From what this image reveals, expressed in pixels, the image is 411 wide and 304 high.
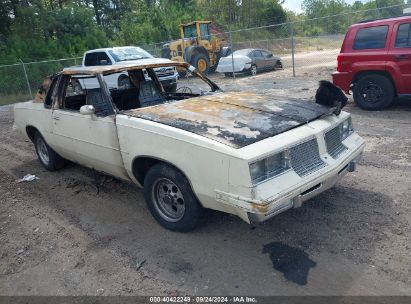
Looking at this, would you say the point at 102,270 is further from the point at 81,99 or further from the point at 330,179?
the point at 81,99

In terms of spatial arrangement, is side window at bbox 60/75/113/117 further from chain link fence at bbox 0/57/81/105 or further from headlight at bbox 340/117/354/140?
chain link fence at bbox 0/57/81/105

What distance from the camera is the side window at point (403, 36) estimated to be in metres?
7.51

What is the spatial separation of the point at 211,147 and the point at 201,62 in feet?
58.2

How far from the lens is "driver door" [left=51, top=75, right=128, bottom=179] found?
4309mm

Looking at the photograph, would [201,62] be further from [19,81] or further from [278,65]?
[19,81]

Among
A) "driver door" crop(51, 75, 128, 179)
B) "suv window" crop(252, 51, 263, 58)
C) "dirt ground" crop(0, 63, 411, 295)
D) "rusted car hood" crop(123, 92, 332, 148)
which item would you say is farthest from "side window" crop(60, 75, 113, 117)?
"suv window" crop(252, 51, 263, 58)

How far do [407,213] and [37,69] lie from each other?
18.4 metres

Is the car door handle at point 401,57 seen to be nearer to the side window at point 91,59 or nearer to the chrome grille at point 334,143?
the chrome grille at point 334,143

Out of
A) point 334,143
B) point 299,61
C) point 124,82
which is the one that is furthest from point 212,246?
point 299,61

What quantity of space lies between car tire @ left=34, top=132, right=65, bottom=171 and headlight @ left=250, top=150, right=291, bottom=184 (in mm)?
3928

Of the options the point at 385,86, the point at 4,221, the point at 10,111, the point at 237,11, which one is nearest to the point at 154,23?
the point at 237,11

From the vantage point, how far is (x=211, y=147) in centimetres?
326

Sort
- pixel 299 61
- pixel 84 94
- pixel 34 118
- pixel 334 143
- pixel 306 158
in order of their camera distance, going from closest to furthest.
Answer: pixel 306 158 < pixel 334 143 < pixel 84 94 < pixel 34 118 < pixel 299 61

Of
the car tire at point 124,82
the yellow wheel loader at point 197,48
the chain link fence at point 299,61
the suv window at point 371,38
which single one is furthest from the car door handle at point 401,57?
the yellow wheel loader at point 197,48
